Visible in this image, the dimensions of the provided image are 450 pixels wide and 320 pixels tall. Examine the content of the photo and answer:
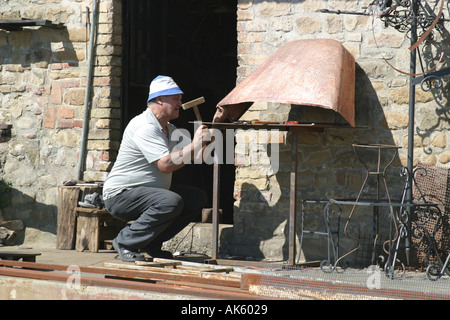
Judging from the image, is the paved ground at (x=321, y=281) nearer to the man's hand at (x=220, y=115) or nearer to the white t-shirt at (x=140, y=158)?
the white t-shirt at (x=140, y=158)

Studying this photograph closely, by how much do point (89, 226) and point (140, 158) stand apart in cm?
108

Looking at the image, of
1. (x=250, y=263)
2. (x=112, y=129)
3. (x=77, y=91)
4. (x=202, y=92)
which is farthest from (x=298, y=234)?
(x=202, y=92)

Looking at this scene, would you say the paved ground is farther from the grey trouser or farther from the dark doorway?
the dark doorway

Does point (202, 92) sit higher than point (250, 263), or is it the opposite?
point (202, 92)

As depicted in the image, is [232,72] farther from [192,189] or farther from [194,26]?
[192,189]

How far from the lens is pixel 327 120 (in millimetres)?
6594

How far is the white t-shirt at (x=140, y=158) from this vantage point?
19.9 ft

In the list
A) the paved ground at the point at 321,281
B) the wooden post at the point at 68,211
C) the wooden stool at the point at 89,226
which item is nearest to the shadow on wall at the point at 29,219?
the paved ground at the point at 321,281

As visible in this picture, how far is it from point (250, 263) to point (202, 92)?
3.92 metres

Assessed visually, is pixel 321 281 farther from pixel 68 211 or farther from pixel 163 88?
pixel 68 211

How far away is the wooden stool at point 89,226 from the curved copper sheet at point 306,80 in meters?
1.52

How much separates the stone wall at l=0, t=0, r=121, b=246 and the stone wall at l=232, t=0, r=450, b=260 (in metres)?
1.34

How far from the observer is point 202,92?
9633 mm

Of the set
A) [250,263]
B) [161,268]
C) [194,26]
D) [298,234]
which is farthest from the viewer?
[194,26]
